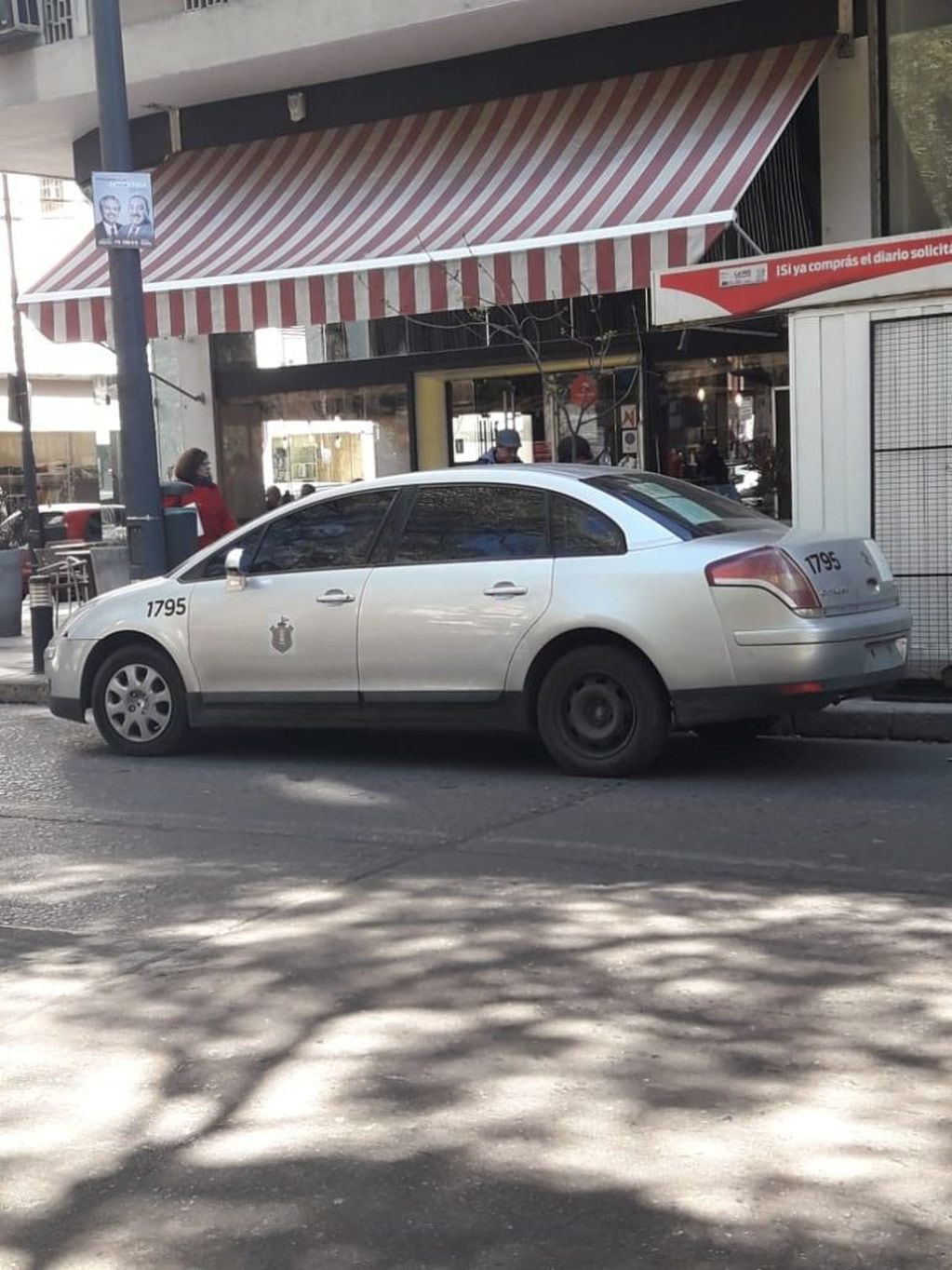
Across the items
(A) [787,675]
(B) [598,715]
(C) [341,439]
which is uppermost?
(C) [341,439]

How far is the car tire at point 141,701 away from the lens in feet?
30.4

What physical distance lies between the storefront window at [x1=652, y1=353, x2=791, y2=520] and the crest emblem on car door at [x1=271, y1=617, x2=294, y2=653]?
7193 millimetres

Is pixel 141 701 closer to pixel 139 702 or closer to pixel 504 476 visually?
pixel 139 702

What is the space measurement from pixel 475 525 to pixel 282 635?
4.09 ft

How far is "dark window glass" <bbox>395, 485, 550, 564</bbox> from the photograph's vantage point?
8.26 metres

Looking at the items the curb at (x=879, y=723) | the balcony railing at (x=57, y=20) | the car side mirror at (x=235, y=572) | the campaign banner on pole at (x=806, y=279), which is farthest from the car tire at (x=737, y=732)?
the balcony railing at (x=57, y=20)

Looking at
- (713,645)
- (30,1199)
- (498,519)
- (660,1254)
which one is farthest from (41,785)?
(660,1254)

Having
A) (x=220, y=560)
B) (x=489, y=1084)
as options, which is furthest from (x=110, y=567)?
(x=489, y=1084)

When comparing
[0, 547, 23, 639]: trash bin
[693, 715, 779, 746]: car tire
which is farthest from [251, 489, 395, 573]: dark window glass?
[0, 547, 23, 639]: trash bin

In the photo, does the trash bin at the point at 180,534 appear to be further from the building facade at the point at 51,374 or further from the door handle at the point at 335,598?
the building facade at the point at 51,374

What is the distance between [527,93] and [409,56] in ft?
3.82

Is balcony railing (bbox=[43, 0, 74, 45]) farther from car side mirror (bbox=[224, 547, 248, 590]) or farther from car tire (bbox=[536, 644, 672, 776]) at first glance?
car tire (bbox=[536, 644, 672, 776])

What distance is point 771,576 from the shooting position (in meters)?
7.68

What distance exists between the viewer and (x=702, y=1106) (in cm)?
393
